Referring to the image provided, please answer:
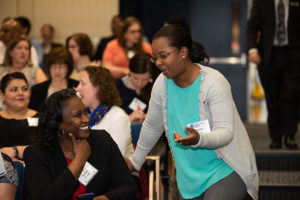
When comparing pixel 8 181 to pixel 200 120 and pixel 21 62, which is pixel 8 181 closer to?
pixel 200 120

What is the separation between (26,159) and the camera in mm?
2924

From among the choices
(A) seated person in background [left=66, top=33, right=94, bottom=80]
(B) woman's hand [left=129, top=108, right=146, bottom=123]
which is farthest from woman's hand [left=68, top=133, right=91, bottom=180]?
(A) seated person in background [left=66, top=33, right=94, bottom=80]

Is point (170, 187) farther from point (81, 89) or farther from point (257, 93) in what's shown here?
point (257, 93)

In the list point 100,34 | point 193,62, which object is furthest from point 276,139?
point 100,34

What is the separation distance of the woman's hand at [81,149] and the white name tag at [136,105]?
7.78ft

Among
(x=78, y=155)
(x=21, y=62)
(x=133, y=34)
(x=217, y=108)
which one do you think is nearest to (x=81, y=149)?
(x=78, y=155)

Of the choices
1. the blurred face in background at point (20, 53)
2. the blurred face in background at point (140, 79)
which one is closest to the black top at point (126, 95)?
the blurred face in background at point (140, 79)

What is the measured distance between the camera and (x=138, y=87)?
5398 millimetres

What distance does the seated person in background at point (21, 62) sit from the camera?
5988 millimetres

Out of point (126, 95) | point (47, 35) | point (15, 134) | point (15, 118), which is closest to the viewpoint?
point (15, 134)

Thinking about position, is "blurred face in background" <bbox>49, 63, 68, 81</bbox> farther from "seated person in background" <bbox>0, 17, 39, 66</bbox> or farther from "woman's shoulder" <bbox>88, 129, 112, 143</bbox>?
"woman's shoulder" <bbox>88, 129, 112, 143</bbox>

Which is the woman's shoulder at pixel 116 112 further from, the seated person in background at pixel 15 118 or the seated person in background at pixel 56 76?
the seated person in background at pixel 56 76

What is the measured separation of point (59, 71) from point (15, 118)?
124 centimetres

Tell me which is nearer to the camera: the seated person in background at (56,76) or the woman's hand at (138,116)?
the woman's hand at (138,116)
